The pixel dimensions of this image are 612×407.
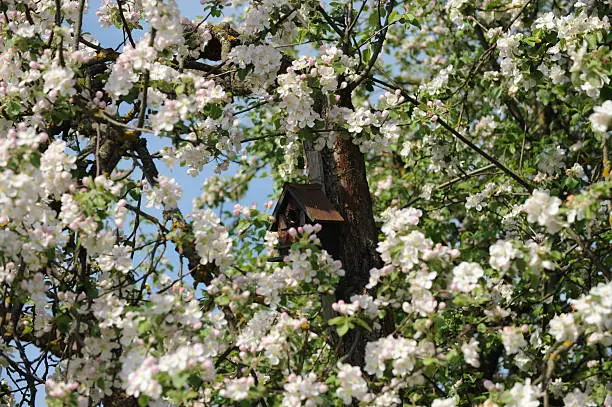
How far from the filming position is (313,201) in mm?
4062

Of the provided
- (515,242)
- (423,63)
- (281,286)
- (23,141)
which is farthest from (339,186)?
(423,63)

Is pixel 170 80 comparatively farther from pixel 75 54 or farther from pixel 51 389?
pixel 51 389

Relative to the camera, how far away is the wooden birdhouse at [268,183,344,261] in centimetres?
399

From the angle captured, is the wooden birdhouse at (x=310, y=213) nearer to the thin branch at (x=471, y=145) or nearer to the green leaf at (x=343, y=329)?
the thin branch at (x=471, y=145)

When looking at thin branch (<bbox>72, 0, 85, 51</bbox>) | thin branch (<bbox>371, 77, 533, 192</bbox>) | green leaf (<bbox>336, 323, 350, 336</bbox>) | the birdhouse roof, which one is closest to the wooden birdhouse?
the birdhouse roof

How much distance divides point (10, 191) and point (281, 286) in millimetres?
1100

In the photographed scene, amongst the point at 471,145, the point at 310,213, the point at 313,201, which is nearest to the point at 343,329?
the point at 310,213

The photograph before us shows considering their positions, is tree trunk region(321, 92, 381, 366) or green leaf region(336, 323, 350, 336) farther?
tree trunk region(321, 92, 381, 366)

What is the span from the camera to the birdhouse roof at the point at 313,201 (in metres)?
3.96

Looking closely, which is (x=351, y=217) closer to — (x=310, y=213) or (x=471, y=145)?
(x=310, y=213)

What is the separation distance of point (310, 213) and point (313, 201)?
15 cm

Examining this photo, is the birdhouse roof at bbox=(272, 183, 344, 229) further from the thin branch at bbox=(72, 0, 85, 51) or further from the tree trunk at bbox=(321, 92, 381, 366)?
the thin branch at bbox=(72, 0, 85, 51)

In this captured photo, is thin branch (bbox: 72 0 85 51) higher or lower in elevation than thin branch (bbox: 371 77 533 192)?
higher

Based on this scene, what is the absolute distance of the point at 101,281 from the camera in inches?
143
